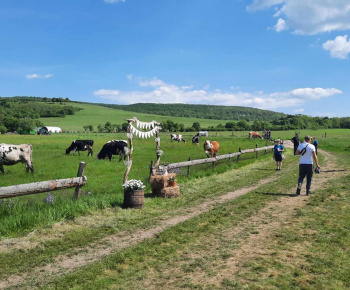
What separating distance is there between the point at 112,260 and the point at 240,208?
469 centimetres

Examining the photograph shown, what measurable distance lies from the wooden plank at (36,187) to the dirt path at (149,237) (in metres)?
2.71

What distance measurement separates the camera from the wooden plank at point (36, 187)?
7.33m

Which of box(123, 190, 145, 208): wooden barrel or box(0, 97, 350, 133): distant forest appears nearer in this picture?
box(123, 190, 145, 208): wooden barrel

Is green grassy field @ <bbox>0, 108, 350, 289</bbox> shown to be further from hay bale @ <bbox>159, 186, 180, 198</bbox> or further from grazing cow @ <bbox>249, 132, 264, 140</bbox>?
grazing cow @ <bbox>249, 132, 264, 140</bbox>

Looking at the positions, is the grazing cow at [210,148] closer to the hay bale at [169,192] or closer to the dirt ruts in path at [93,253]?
the hay bale at [169,192]

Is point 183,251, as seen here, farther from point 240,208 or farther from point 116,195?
point 116,195

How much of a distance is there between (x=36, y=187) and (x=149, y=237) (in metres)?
3.60

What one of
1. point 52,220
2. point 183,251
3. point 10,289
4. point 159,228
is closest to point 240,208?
point 159,228

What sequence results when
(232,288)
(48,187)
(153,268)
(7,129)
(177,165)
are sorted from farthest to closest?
(7,129)
(177,165)
(48,187)
(153,268)
(232,288)

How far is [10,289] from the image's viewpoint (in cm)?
446

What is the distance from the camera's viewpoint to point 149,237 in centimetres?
663

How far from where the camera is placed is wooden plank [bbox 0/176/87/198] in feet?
24.0

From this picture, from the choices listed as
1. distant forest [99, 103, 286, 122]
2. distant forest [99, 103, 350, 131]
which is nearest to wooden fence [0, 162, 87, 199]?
distant forest [99, 103, 350, 131]

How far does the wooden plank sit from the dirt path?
2.71 metres
